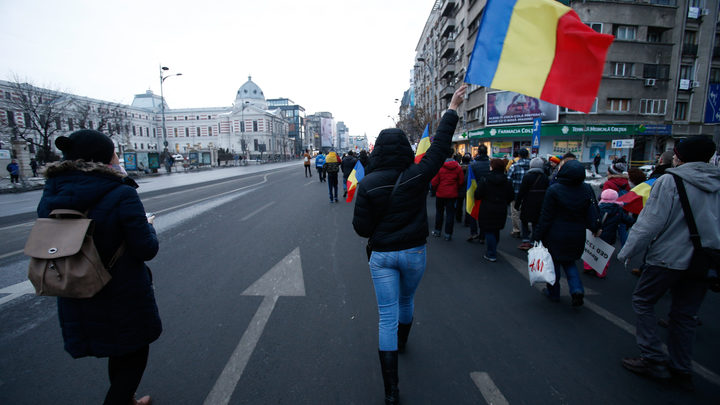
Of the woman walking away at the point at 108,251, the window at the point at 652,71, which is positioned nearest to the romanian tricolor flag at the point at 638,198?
the woman walking away at the point at 108,251

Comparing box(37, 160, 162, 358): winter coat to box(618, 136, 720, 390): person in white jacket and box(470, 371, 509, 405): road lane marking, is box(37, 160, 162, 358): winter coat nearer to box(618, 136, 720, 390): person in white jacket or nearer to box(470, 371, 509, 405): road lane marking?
box(470, 371, 509, 405): road lane marking

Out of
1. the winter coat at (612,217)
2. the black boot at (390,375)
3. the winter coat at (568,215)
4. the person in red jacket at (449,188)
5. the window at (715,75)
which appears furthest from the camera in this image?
the window at (715,75)

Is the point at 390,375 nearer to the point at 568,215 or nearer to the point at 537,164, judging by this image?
the point at 568,215

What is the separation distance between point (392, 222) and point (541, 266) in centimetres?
247

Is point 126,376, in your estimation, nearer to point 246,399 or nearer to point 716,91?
point 246,399

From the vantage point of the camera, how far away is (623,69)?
2638 cm

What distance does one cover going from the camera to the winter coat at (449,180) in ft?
22.6

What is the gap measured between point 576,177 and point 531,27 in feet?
5.81

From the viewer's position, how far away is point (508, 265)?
17.7 feet

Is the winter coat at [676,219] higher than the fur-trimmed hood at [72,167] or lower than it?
lower

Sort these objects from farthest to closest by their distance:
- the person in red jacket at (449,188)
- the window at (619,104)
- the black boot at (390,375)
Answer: the window at (619,104), the person in red jacket at (449,188), the black boot at (390,375)

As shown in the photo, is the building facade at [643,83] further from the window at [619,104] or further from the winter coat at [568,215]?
the winter coat at [568,215]

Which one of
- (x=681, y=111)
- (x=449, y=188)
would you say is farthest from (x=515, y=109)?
(x=449, y=188)

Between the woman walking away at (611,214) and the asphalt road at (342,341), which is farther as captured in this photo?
the woman walking away at (611,214)
